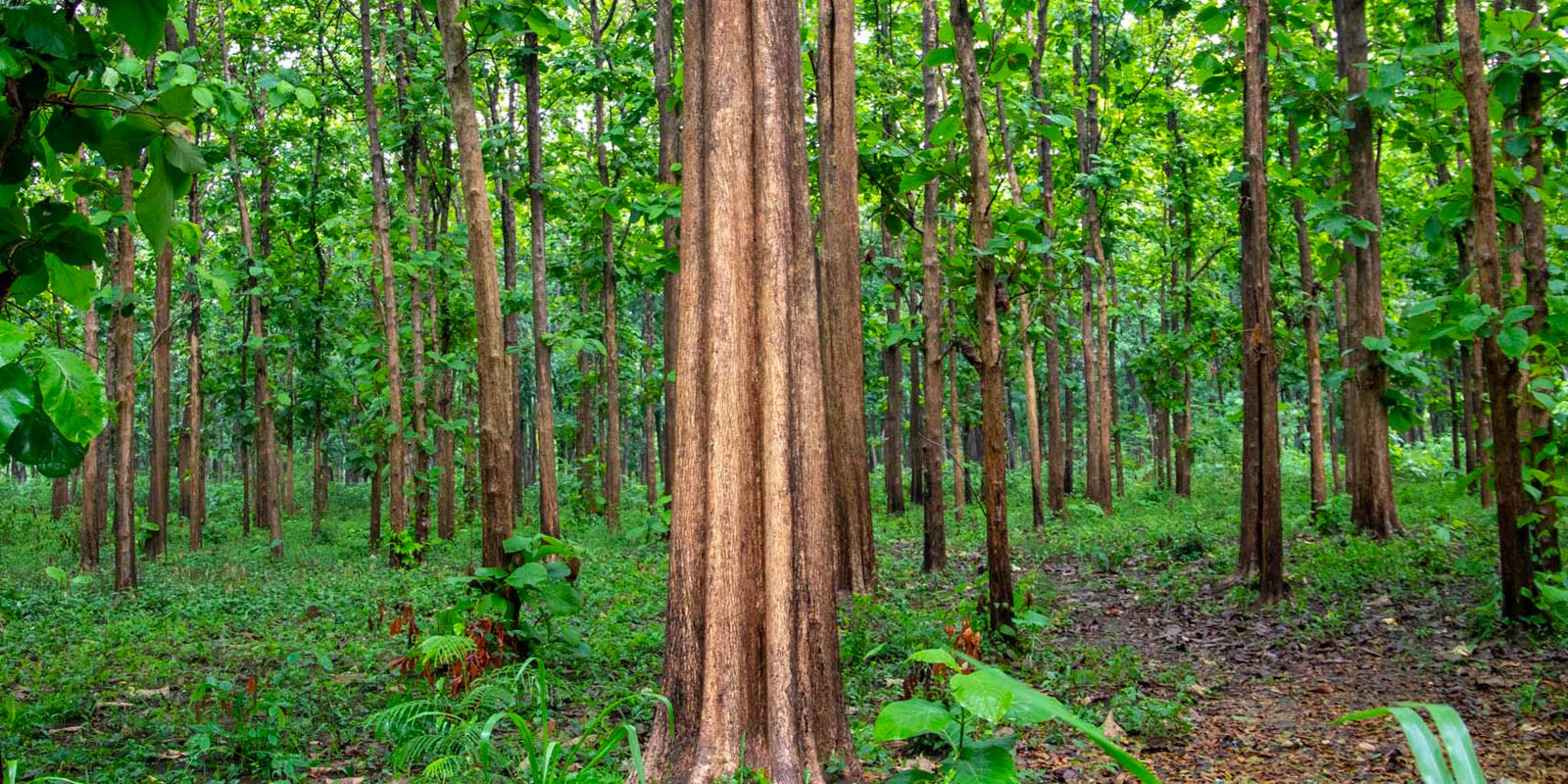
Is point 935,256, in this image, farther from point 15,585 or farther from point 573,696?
point 15,585

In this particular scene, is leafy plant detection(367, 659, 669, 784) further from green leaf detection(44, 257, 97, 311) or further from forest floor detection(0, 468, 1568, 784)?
green leaf detection(44, 257, 97, 311)

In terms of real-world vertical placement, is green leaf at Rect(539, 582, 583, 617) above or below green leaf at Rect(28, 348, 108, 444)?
below

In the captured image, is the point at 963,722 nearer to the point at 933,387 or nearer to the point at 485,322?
the point at 485,322

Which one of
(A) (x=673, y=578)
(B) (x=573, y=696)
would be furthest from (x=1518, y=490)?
(B) (x=573, y=696)

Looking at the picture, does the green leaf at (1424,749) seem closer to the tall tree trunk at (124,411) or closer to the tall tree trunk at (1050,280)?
the tall tree trunk at (124,411)

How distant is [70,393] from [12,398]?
23cm

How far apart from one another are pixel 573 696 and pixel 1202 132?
17.1 meters

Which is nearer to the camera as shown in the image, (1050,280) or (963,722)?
(963,722)

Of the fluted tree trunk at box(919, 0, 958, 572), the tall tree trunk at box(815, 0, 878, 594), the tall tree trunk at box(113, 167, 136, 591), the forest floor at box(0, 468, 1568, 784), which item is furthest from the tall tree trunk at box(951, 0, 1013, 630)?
the tall tree trunk at box(113, 167, 136, 591)

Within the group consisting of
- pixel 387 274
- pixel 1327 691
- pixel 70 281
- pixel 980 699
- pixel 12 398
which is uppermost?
pixel 387 274

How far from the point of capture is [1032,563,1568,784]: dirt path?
203 inches

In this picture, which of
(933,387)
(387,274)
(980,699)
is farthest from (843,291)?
(980,699)

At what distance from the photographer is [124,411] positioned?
10.7 metres

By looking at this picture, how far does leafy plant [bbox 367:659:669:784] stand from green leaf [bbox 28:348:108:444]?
1.45 meters
